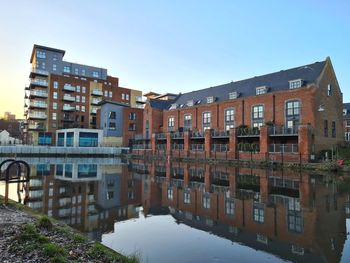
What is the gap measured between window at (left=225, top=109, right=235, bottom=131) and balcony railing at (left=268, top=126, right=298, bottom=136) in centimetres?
1115

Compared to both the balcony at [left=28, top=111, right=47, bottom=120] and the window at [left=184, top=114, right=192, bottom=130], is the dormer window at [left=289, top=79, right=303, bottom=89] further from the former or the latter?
the balcony at [left=28, top=111, right=47, bottom=120]

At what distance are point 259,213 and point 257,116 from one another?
34340mm

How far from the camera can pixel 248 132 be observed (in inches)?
1538

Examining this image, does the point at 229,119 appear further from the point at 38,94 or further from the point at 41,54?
the point at 41,54

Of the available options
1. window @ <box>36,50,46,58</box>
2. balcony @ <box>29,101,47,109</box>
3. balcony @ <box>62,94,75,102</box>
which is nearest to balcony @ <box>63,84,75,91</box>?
balcony @ <box>62,94,75,102</box>

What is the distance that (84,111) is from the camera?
Answer: 81438 mm

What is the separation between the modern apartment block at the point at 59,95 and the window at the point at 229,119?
44.8 m

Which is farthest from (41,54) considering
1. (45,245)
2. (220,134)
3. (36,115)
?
(45,245)

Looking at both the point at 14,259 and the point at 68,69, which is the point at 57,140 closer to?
the point at 68,69

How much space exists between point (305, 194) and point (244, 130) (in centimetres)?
2511

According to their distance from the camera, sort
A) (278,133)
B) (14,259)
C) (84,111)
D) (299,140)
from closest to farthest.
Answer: (14,259), (299,140), (278,133), (84,111)

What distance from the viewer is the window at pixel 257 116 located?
141 ft

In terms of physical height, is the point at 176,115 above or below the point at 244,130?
above

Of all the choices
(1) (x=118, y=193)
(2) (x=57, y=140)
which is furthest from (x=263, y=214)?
(2) (x=57, y=140)
